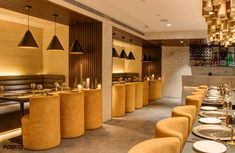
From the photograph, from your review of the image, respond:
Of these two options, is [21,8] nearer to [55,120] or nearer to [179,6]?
[55,120]

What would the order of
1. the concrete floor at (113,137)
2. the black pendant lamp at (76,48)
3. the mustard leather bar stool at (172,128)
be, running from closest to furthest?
1. the mustard leather bar stool at (172,128)
2. the concrete floor at (113,137)
3. the black pendant lamp at (76,48)

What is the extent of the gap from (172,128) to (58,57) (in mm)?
7031

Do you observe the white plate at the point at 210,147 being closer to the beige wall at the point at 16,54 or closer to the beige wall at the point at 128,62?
the beige wall at the point at 16,54

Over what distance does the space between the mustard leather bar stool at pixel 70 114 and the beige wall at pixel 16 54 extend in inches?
150

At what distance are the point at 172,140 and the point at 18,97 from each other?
3.81 m

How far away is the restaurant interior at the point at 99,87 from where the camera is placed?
262cm

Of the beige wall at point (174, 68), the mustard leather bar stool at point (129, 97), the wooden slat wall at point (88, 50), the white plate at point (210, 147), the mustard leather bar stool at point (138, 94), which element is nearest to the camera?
the white plate at point (210, 147)

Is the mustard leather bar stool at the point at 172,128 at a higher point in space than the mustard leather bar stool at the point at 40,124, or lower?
higher

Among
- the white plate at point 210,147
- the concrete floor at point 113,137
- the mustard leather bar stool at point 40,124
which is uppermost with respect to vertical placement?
the white plate at point 210,147

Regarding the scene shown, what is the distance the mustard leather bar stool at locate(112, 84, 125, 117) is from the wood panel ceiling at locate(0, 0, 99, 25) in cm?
212

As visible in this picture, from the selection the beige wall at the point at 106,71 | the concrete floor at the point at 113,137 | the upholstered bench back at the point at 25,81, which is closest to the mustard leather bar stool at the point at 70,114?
the concrete floor at the point at 113,137

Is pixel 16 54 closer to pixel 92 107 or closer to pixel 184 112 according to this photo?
pixel 92 107

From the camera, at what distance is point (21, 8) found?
193 inches

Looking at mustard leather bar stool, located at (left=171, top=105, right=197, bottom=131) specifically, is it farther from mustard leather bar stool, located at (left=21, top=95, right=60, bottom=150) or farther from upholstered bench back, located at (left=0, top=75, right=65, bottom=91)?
upholstered bench back, located at (left=0, top=75, right=65, bottom=91)
